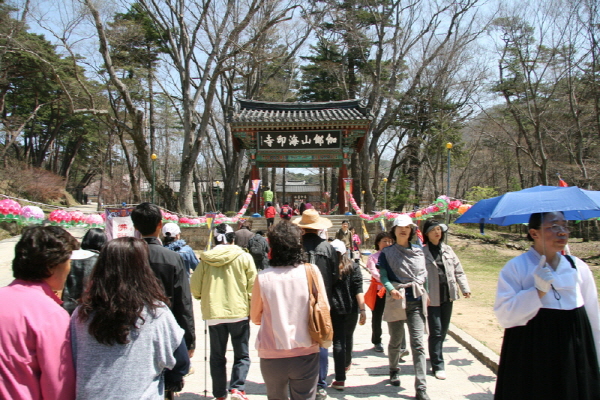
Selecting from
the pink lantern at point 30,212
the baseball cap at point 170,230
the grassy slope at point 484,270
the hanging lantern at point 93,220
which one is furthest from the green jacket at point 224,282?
the hanging lantern at point 93,220

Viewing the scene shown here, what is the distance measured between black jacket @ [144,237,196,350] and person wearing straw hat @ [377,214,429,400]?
6.26 feet

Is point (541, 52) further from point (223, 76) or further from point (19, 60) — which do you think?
point (19, 60)

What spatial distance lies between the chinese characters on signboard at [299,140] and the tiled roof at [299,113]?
555 mm

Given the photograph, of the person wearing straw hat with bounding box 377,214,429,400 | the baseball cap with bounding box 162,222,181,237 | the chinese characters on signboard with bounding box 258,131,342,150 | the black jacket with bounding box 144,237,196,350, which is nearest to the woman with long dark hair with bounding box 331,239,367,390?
the person wearing straw hat with bounding box 377,214,429,400

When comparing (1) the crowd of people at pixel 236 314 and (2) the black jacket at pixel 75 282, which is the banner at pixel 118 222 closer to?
(1) the crowd of people at pixel 236 314

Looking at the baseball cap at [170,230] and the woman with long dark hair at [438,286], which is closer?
the woman with long dark hair at [438,286]

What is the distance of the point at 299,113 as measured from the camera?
773 inches

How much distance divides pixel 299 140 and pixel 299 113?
1902 millimetres

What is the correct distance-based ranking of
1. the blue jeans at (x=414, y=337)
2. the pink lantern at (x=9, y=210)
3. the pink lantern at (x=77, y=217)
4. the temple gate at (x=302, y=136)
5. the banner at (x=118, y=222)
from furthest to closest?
the temple gate at (x=302, y=136) → the pink lantern at (x=77, y=217) → the pink lantern at (x=9, y=210) → the banner at (x=118, y=222) → the blue jeans at (x=414, y=337)

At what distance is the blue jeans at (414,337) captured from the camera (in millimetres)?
3893

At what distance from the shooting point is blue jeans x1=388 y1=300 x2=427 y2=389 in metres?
3.89

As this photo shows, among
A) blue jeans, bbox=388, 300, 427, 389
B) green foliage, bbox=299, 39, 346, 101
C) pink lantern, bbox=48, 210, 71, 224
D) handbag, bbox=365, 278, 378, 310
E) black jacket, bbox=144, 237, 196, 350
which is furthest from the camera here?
green foliage, bbox=299, 39, 346, 101

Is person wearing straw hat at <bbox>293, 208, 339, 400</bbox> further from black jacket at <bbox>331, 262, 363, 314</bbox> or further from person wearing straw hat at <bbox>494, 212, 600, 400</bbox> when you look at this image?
person wearing straw hat at <bbox>494, 212, 600, 400</bbox>

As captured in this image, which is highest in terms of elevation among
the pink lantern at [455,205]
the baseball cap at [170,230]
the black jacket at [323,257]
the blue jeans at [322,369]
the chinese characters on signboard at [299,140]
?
the chinese characters on signboard at [299,140]
